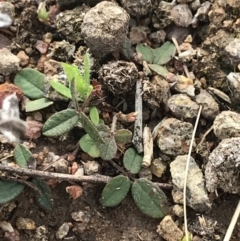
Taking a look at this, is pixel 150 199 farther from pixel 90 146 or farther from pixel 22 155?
pixel 22 155

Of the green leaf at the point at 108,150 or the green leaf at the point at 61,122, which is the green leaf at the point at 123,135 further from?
the green leaf at the point at 61,122

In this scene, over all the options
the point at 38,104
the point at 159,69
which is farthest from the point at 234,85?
the point at 38,104

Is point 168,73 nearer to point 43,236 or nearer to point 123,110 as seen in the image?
point 123,110

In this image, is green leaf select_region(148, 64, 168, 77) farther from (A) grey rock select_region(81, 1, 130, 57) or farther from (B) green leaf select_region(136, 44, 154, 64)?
(A) grey rock select_region(81, 1, 130, 57)

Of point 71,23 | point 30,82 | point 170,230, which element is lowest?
point 170,230

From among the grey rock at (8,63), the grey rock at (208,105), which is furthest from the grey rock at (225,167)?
the grey rock at (8,63)

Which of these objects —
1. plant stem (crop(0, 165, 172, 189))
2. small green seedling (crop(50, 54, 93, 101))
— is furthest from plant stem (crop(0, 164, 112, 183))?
small green seedling (crop(50, 54, 93, 101))

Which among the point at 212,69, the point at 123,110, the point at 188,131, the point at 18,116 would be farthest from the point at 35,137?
the point at 212,69
